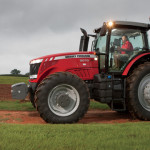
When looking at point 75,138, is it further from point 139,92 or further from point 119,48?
point 119,48

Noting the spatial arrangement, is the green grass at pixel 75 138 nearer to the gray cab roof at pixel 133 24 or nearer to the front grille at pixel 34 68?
the front grille at pixel 34 68

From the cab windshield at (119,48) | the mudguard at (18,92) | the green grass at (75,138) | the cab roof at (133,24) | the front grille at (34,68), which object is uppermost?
the cab roof at (133,24)

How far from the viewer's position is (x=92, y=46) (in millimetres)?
7527

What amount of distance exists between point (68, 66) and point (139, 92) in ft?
6.79

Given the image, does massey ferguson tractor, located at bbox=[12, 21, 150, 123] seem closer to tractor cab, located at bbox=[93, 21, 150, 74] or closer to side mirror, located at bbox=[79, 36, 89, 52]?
tractor cab, located at bbox=[93, 21, 150, 74]

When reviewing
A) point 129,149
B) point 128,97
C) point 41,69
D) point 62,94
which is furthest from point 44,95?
point 129,149

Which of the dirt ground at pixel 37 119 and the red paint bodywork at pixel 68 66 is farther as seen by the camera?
the dirt ground at pixel 37 119

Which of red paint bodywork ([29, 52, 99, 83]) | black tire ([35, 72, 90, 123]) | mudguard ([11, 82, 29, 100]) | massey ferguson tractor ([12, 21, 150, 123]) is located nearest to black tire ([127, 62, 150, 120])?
massey ferguson tractor ([12, 21, 150, 123])

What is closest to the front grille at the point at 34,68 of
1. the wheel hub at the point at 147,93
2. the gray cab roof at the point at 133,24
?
the gray cab roof at the point at 133,24

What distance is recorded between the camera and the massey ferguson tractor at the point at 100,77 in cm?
610

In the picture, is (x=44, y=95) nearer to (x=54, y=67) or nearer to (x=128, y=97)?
(x=54, y=67)

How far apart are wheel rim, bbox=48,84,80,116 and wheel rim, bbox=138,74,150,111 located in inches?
71.8

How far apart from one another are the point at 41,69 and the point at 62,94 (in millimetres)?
937

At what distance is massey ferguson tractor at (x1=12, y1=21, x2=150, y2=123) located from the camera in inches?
240
